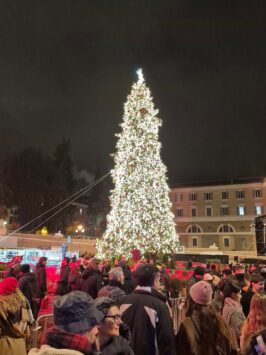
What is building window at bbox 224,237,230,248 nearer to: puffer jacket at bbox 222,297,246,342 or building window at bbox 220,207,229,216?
building window at bbox 220,207,229,216

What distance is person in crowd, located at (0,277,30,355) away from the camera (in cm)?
352

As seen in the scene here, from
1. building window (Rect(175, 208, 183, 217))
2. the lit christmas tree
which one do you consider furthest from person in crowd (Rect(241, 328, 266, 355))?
building window (Rect(175, 208, 183, 217))

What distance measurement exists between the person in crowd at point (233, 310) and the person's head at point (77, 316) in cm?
273

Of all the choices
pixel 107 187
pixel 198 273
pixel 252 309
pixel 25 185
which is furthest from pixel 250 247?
pixel 252 309

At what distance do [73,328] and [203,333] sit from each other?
1.76 m

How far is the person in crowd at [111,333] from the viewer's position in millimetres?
2926

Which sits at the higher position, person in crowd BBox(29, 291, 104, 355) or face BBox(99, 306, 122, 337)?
person in crowd BBox(29, 291, 104, 355)

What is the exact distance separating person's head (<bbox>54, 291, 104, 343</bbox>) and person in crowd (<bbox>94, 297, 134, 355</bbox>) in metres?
0.68

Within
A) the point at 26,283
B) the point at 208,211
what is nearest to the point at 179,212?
the point at 208,211

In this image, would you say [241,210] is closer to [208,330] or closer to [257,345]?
[208,330]

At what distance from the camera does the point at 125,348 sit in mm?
2959

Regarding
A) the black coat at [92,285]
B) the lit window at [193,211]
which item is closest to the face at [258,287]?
the black coat at [92,285]

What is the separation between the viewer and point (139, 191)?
72.7 feet

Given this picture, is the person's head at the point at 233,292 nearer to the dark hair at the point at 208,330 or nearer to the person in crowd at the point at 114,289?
the dark hair at the point at 208,330
